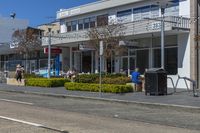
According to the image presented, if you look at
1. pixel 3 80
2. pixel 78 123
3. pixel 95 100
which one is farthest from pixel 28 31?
pixel 78 123

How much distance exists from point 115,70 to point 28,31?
14.0m

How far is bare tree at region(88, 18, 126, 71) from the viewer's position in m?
33.4

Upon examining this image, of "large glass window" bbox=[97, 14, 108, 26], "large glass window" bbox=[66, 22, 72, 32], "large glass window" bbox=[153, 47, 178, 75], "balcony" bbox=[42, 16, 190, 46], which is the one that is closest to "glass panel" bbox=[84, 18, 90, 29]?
"large glass window" bbox=[97, 14, 108, 26]

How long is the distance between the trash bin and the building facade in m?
4.70

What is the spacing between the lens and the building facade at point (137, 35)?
31.2 m

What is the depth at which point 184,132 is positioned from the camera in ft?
39.7

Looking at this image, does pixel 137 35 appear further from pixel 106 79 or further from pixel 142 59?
pixel 106 79

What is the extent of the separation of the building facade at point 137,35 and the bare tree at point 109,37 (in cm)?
57

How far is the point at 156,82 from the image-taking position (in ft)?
79.4

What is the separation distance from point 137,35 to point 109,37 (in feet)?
6.92

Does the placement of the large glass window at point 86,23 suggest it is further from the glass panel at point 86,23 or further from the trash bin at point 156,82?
the trash bin at point 156,82

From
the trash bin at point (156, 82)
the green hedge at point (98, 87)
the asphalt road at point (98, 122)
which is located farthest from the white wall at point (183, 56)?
the asphalt road at point (98, 122)

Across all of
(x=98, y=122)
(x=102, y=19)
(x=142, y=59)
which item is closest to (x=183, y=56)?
(x=142, y=59)

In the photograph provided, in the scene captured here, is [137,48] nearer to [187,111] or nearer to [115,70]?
[115,70]
